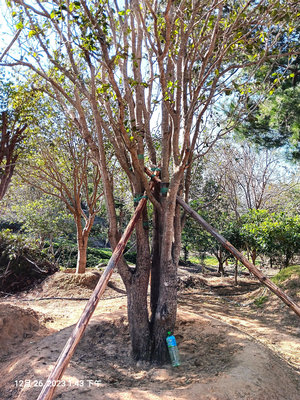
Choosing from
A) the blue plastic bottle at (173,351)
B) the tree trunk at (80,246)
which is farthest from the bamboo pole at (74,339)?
the tree trunk at (80,246)

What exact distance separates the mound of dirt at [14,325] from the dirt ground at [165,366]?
0.01m

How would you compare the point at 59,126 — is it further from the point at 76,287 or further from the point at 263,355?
the point at 263,355

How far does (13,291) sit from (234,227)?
23.0 ft

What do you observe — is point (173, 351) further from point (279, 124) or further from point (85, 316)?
point (279, 124)

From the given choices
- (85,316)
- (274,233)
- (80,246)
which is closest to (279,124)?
(274,233)

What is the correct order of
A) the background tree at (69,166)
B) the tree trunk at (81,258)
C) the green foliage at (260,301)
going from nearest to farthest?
the green foliage at (260,301), the background tree at (69,166), the tree trunk at (81,258)

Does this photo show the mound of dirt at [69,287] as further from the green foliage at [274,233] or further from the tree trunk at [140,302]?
the tree trunk at [140,302]

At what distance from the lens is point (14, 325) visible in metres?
5.33

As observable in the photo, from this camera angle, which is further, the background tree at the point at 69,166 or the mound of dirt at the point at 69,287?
the background tree at the point at 69,166

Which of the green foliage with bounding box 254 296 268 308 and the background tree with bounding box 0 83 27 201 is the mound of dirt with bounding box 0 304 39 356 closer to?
the background tree with bounding box 0 83 27 201

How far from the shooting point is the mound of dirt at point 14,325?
5.00m

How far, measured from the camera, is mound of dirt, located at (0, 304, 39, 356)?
197 inches

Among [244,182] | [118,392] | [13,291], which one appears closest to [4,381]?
[118,392]

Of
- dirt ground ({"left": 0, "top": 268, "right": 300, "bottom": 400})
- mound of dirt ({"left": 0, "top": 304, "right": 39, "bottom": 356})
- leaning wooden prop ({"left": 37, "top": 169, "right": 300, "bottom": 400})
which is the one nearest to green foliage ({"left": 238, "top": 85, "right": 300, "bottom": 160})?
dirt ground ({"left": 0, "top": 268, "right": 300, "bottom": 400})
